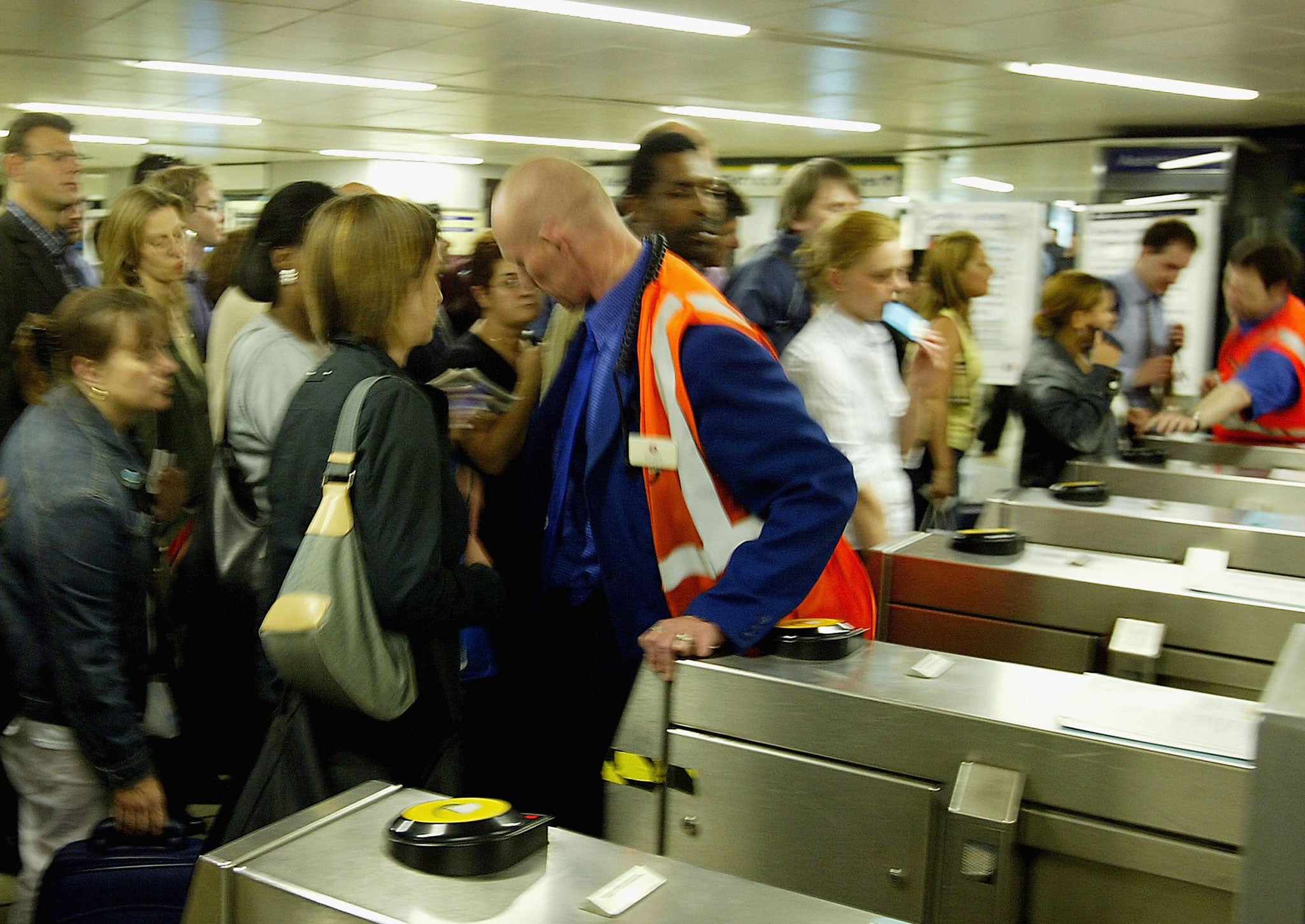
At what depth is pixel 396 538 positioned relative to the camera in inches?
62.7

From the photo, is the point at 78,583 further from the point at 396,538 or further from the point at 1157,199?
the point at 1157,199

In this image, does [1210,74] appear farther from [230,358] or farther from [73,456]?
[73,456]

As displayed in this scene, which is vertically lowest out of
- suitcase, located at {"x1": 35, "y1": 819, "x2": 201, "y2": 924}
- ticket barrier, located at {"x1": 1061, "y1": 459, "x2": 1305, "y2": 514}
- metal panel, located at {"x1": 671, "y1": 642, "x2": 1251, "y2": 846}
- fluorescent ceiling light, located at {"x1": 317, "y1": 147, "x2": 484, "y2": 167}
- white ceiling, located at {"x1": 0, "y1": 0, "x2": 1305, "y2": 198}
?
Result: suitcase, located at {"x1": 35, "y1": 819, "x2": 201, "y2": 924}

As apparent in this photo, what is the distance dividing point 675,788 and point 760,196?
36.2 ft

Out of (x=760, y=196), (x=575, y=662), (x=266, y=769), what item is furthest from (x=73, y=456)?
(x=760, y=196)

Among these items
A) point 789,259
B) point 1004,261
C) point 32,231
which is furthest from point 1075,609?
point 1004,261

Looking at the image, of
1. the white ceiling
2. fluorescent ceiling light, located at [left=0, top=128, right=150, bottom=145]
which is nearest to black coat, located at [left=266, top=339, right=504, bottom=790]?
the white ceiling

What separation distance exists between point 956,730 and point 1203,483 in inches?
93.2

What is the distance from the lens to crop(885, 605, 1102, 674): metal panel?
2104 mm

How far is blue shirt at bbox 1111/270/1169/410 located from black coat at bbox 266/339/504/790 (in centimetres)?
393

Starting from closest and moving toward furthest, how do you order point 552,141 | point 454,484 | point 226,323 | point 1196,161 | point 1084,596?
point 454,484
point 1084,596
point 226,323
point 1196,161
point 552,141

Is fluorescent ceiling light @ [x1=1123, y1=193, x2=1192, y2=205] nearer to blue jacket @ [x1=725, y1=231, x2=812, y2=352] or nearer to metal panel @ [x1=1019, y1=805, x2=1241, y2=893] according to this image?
blue jacket @ [x1=725, y1=231, x2=812, y2=352]

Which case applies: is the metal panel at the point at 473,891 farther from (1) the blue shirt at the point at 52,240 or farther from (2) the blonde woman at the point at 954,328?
(2) the blonde woman at the point at 954,328

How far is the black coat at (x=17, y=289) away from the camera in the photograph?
3.25m
